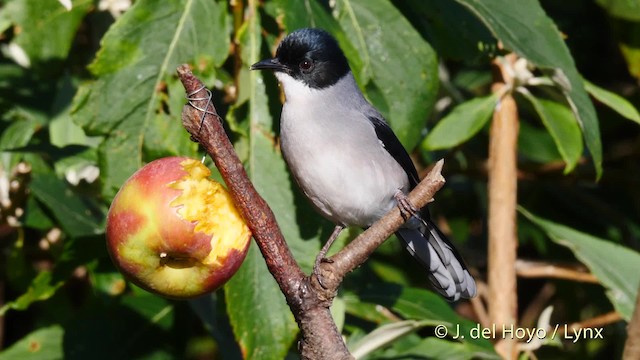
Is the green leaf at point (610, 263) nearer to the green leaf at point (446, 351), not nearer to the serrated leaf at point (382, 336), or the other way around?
the green leaf at point (446, 351)

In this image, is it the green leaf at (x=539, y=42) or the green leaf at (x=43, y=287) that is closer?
the green leaf at (x=539, y=42)

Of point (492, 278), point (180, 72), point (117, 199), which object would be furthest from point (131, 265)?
point (492, 278)

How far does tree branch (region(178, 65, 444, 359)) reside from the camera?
7.22 feet

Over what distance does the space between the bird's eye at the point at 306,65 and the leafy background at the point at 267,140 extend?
0.81ft

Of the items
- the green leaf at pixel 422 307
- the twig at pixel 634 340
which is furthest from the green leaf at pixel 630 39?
the twig at pixel 634 340

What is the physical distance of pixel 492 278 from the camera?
12.5 feet

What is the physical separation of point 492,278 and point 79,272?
1.89m

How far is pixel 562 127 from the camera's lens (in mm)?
3621

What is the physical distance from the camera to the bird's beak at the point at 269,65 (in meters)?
3.19

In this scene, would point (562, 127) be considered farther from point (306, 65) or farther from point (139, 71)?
point (139, 71)

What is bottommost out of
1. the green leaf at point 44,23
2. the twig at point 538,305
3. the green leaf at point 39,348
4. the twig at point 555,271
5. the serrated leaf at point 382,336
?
the twig at point 538,305

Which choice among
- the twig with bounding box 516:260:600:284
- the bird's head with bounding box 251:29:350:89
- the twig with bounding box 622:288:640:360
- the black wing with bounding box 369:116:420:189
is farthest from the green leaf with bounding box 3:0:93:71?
the twig with bounding box 622:288:640:360

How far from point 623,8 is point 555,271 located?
1.06 metres

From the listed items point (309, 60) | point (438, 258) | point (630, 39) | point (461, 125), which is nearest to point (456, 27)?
point (461, 125)
